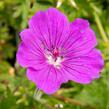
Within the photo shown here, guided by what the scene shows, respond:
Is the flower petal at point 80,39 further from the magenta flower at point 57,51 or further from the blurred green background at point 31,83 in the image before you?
the blurred green background at point 31,83

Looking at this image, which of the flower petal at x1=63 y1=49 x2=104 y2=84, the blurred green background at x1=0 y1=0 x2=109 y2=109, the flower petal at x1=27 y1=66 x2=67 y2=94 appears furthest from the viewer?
the blurred green background at x1=0 y1=0 x2=109 y2=109

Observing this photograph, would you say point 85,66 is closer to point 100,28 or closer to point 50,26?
point 50,26

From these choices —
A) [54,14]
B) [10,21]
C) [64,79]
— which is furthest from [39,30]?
[10,21]

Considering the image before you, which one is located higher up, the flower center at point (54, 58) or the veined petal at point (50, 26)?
the veined petal at point (50, 26)

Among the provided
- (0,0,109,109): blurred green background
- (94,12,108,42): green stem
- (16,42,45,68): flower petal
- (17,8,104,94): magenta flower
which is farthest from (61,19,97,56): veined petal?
(94,12,108,42): green stem

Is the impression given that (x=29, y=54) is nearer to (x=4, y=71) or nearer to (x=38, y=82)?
(x=38, y=82)

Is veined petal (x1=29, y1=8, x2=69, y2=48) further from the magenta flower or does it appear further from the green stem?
the green stem

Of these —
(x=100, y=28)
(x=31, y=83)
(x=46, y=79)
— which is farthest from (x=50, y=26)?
(x=100, y=28)

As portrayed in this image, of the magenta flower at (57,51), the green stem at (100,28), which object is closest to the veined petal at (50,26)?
the magenta flower at (57,51)
